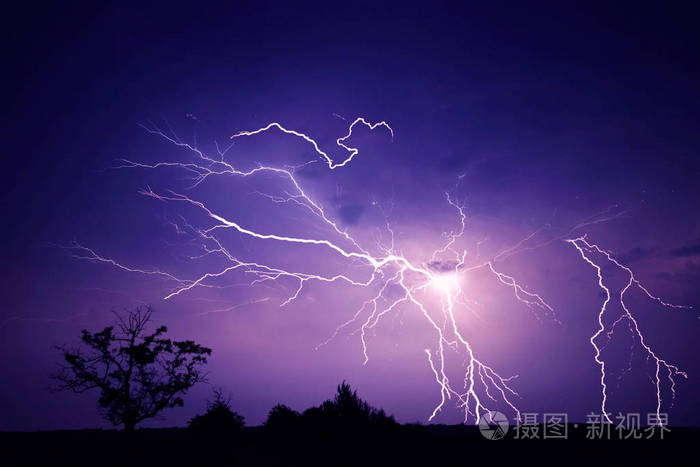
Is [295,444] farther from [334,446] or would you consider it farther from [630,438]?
[630,438]

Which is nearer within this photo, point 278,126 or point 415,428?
point 415,428

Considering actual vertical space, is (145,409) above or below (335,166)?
below

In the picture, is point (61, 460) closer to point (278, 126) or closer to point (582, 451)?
point (582, 451)

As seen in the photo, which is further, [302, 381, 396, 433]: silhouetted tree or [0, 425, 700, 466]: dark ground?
[302, 381, 396, 433]: silhouetted tree

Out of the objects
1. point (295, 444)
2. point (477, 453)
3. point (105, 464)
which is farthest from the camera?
point (295, 444)

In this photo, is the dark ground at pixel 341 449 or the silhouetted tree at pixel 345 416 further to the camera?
the silhouetted tree at pixel 345 416

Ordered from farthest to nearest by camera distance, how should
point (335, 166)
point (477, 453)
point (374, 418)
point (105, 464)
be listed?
1. point (335, 166)
2. point (374, 418)
3. point (105, 464)
4. point (477, 453)

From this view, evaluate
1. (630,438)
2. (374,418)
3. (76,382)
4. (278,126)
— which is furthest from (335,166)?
(630,438)

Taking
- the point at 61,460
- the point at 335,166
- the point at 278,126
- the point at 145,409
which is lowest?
the point at 61,460
